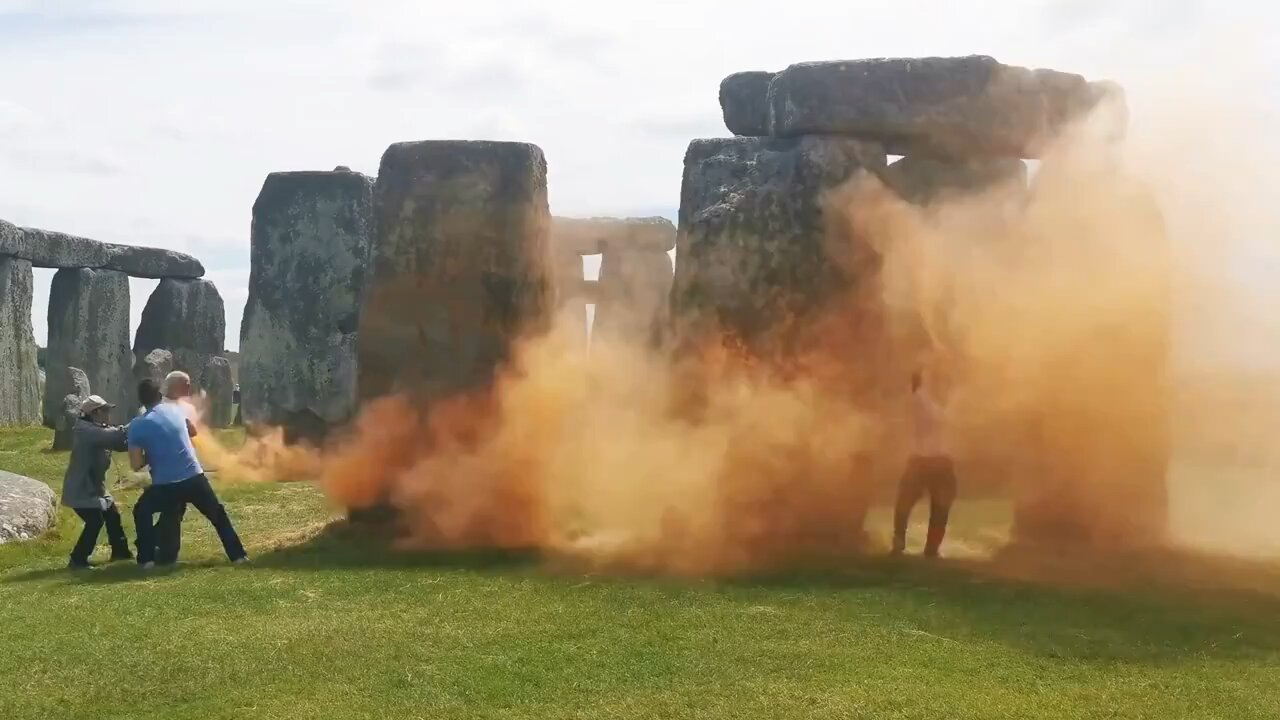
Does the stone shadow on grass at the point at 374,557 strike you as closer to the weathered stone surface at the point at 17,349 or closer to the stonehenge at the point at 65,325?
the stonehenge at the point at 65,325

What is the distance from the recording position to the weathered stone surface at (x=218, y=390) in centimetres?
2364

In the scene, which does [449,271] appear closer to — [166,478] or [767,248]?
[767,248]

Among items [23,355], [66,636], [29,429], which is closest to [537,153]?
[66,636]

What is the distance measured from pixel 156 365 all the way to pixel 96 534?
1232cm

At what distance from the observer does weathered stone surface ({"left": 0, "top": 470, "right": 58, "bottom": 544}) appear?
34.6 ft

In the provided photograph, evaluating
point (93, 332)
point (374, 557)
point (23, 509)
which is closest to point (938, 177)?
point (374, 557)

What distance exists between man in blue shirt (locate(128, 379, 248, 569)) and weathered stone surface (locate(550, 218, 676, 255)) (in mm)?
15686

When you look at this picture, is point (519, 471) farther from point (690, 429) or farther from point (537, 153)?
point (537, 153)

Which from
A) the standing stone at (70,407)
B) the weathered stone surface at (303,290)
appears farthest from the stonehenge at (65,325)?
the weathered stone surface at (303,290)

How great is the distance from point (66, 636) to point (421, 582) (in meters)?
2.12

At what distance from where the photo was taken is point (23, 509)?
427 inches

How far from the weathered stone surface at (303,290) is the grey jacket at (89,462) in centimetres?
976

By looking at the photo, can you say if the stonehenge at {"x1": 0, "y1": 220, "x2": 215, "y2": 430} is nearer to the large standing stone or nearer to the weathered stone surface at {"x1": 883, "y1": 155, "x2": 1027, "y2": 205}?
the large standing stone

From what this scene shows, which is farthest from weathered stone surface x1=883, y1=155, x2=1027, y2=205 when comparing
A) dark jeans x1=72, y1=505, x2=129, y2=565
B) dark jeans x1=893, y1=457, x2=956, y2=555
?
dark jeans x1=72, y1=505, x2=129, y2=565
